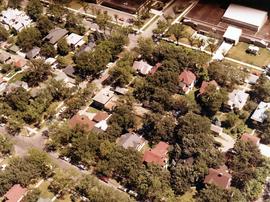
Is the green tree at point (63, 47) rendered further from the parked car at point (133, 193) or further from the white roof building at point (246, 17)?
the parked car at point (133, 193)

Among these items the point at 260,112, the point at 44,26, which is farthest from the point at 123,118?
the point at 44,26

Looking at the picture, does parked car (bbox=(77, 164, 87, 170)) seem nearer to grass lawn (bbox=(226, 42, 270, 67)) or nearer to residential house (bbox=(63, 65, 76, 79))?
residential house (bbox=(63, 65, 76, 79))

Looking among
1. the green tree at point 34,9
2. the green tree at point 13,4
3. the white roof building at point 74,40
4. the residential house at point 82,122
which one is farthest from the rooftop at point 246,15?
the green tree at point 13,4

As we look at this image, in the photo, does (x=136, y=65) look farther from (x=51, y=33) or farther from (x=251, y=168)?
(x=251, y=168)

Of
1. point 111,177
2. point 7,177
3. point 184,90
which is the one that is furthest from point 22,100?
point 184,90

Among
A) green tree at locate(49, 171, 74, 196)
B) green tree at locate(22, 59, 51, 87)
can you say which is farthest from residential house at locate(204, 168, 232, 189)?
green tree at locate(22, 59, 51, 87)

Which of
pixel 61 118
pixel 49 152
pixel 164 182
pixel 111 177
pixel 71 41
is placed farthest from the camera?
pixel 71 41

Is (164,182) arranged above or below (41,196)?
above
